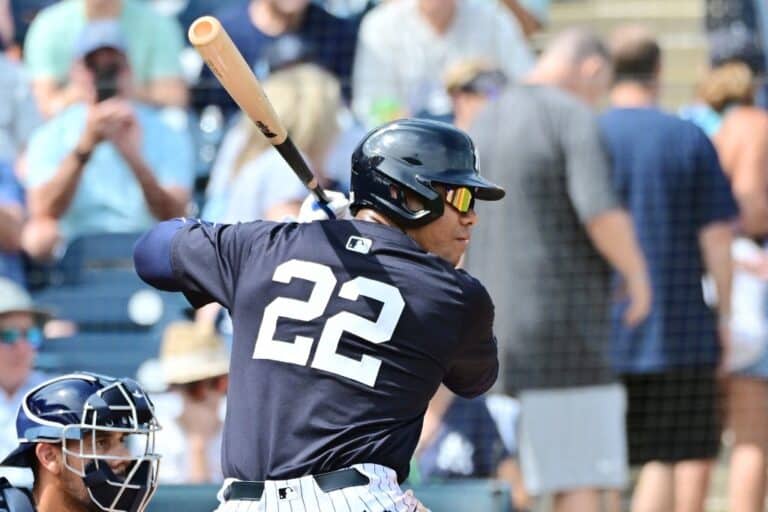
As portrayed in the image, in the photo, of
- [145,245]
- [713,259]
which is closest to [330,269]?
[145,245]

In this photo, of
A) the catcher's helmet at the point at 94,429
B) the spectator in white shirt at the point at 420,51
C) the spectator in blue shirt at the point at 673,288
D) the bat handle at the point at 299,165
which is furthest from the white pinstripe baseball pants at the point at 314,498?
the spectator in white shirt at the point at 420,51

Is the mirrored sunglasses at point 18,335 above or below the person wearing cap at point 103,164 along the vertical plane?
below

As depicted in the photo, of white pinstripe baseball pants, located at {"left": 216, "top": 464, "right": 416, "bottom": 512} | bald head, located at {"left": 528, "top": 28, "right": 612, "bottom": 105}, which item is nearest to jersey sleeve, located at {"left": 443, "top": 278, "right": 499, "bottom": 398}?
white pinstripe baseball pants, located at {"left": 216, "top": 464, "right": 416, "bottom": 512}

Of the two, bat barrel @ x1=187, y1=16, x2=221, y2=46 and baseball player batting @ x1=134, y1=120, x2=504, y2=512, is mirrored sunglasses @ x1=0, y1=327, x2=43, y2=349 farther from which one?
bat barrel @ x1=187, y1=16, x2=221, y2=46

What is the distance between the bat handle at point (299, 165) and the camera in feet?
12.4

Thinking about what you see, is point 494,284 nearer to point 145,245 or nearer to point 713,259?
point 713,259

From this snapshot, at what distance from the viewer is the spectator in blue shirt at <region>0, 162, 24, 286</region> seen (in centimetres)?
674

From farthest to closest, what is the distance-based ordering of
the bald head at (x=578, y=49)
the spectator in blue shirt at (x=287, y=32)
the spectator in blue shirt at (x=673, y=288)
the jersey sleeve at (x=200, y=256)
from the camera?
the spectator in blue shirt at (x=287, y=32), the bald head at (x=578, y=49), the spectator in blue shirt at (x=673, y=288), the jersey sleeve at (x=200, y=256)

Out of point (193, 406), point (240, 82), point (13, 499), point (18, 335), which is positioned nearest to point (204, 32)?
point (240, 82)

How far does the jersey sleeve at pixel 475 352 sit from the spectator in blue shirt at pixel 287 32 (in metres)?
3.75

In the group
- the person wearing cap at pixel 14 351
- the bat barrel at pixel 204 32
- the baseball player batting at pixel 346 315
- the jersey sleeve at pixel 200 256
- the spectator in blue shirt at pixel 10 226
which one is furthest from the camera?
the spectator in blue shirt at pixel 10 226

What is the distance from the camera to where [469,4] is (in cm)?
740

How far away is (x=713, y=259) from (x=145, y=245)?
3401 mm

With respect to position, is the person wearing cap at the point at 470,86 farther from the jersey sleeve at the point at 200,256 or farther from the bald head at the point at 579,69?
the jersey sleeve at the point at 200,256
